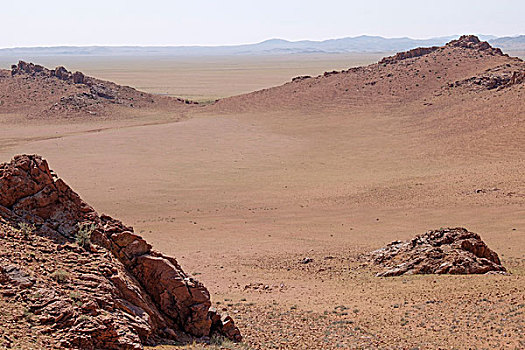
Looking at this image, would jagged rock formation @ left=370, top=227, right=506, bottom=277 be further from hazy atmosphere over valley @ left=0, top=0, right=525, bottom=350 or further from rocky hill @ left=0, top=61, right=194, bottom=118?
rocky hill @ left=0, top=61, right=194, bottom=118

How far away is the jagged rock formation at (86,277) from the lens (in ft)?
26.9

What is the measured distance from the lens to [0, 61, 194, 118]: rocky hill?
71.8 m

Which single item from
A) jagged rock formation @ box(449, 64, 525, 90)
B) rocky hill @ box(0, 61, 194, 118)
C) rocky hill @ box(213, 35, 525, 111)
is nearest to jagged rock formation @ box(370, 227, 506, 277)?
jagged rock formation @ box(449, 64, 525, 90)

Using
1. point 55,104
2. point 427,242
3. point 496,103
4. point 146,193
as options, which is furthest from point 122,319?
point 55,104

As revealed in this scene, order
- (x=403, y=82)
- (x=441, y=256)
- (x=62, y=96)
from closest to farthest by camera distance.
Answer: (x=441, y=256), (x=403, y=82), (x=62, y=96)

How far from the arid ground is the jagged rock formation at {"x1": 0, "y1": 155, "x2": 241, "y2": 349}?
124cm

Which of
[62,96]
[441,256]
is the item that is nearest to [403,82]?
[62,96]

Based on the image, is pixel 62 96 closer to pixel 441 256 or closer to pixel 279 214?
pixel 279 214

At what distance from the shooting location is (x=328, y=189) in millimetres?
34688

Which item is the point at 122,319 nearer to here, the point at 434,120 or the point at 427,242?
the point at 427,242

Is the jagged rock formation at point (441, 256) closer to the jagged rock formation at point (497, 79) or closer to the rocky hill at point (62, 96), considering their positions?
the jagged rock formation at point (497, 79)

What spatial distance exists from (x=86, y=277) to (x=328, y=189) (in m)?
26.4

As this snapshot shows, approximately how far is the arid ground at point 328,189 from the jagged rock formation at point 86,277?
124cm

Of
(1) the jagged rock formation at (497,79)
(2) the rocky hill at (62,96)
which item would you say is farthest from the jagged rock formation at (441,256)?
(2) the rocky hill at (62,96)
